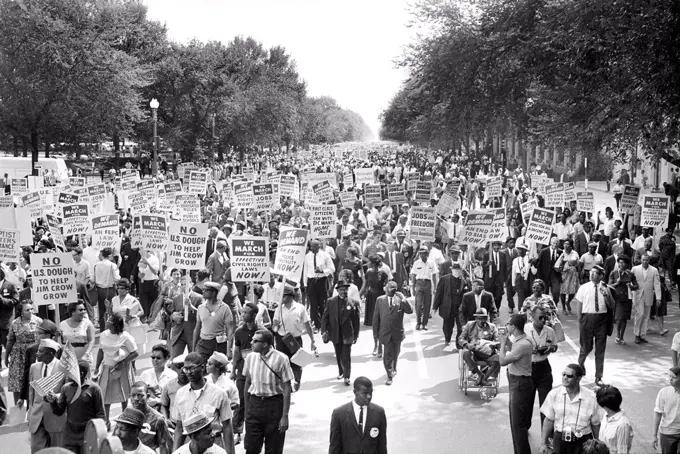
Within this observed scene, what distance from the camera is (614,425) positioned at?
23.3ft

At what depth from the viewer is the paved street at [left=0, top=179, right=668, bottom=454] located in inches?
387

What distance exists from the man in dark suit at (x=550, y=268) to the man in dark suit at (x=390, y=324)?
5371 millimetres

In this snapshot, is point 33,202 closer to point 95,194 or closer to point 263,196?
point 95,194

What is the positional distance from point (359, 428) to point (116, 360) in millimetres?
4211

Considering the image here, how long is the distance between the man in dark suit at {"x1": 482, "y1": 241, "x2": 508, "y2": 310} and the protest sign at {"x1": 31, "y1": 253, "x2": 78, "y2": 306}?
7612 mm

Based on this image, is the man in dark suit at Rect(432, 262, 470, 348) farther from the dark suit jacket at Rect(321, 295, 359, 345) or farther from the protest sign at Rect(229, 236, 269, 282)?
the protest sign at Rect(229, 236, 269, 282)

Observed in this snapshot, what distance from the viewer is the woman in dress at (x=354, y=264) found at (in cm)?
1652

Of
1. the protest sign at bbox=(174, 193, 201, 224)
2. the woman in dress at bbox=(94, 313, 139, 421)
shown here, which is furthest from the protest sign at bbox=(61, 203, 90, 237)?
the woman in dress at bbox=(94, 313, 139, 421)

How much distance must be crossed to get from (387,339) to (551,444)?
471 centimetres

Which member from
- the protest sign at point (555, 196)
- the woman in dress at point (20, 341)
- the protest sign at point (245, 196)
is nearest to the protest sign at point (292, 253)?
the woman in dress at point (20, 341)

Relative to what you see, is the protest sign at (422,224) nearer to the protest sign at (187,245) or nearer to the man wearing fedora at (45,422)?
the protest sign at (187,245)

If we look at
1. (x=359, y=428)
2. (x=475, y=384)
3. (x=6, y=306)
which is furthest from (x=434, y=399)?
(x=6, y=306)

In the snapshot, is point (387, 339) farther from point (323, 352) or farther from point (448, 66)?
point (448, 66)

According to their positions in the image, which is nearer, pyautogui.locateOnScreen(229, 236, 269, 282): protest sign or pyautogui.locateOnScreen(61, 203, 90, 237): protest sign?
pyautogui.locateOnScreen(229, 236, 269, 282): protest sign
